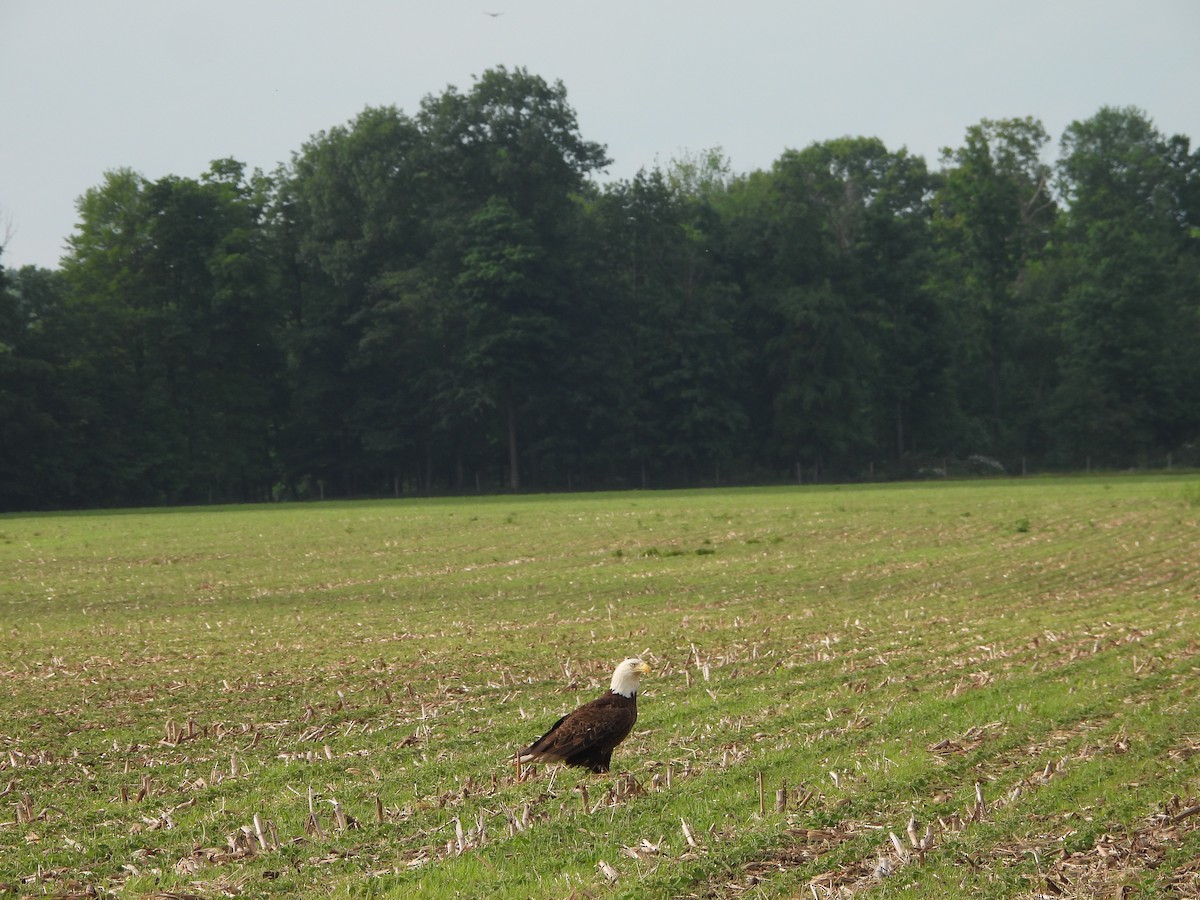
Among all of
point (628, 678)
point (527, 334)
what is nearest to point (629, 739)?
point (628, 678)

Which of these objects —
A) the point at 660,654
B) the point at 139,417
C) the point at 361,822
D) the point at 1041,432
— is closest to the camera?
the point at 361,822

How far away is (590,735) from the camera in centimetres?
883

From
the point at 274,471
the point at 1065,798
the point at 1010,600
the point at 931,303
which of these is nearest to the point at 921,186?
the point at 931,303

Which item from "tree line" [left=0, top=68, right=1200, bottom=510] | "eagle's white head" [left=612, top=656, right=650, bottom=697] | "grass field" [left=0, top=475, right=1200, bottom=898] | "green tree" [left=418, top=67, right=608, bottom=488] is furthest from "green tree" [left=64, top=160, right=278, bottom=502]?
"eagle's white head" [left=612, top=656, right=650, bottom=697]

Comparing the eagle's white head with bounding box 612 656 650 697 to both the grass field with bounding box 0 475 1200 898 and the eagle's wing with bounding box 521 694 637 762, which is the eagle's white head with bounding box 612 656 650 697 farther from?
the grass field with bounding box 0 475 1200 898

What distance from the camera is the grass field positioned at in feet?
23.6

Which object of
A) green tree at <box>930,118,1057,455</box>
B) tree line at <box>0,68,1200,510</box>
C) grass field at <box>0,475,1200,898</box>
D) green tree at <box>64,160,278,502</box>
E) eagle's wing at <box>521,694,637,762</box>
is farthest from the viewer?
→ green tree at <box>930,118,1057,455</box>

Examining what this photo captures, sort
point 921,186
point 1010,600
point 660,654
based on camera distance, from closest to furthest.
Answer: point 660,654
point 1010,600
point 921,186

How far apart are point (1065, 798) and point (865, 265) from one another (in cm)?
9431

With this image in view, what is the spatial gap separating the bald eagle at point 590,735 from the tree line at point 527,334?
80.2 metres

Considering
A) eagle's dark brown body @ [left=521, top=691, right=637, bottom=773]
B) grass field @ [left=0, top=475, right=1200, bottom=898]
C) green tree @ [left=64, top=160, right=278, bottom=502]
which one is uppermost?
green tree @ [left=64, top=160, right=278, bottom=502]

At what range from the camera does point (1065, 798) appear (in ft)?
26.9

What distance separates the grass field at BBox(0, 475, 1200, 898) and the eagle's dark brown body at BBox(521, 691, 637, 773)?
19 centimetres

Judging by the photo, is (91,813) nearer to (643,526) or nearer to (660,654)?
(660,654)
